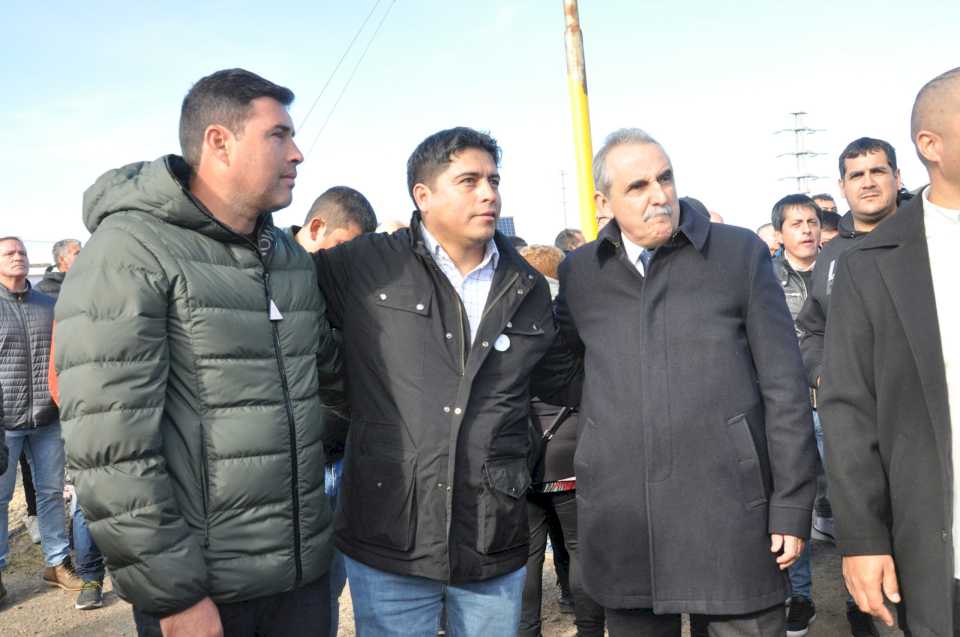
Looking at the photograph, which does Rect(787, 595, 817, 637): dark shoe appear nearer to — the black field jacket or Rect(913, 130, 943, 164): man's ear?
the black field jacket

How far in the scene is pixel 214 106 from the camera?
7.20 feet

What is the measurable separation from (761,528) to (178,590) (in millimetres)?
1765

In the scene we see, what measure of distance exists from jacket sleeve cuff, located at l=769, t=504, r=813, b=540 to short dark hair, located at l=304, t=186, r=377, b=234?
2.16 m

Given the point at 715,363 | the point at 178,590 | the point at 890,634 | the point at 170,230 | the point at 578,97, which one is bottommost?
the point at 890,634

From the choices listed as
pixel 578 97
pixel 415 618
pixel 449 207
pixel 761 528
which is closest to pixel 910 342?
pixel 761 528

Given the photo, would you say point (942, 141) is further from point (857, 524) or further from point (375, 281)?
point (375, 281)

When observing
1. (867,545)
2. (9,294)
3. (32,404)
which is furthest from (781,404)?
(9,294)

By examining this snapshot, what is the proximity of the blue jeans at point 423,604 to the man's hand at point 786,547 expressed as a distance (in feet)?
2.87

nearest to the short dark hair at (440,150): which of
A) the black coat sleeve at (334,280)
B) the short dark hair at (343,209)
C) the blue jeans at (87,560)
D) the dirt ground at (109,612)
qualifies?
the black coat sleeve at (334,280)

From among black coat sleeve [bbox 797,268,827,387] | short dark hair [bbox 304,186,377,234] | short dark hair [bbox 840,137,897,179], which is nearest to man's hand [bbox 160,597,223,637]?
short dark hair [bbox 304,186,377,234]

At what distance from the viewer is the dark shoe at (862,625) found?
13.8 ft

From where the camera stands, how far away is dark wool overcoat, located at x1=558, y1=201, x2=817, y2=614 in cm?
251

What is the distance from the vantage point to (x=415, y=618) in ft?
8.30

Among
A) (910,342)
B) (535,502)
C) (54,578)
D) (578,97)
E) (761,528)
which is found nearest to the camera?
(910,342)
